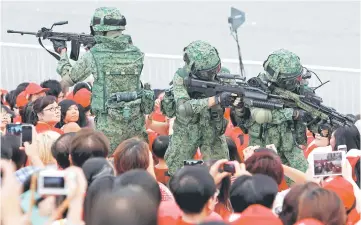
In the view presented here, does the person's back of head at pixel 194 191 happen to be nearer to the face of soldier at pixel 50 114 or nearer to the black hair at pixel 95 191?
the black hair at pixel 95 191

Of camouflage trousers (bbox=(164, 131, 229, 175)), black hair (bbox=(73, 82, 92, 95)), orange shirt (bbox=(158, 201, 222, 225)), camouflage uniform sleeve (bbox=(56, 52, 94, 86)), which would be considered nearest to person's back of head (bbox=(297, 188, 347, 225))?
orange shirt (bbox=(158, 201, 222, 225))

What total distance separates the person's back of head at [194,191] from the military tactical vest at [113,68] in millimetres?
2822

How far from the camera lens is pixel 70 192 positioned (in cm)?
383

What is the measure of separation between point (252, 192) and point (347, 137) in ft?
8.02

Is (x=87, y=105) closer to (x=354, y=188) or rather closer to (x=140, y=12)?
(x=354, y=188)

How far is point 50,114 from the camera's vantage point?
7156 millimetres

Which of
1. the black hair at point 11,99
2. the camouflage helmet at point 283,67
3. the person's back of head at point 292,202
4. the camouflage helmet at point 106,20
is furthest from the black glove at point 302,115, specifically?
the black hair at point 11,99

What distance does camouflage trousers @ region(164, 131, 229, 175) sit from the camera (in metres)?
6.67

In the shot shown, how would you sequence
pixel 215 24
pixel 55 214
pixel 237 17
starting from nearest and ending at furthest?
pixel 55 214 → pixel 237 17 → pixel 215 24


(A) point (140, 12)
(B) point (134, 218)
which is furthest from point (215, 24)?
(B) point (134, 218)

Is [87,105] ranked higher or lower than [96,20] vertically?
lower

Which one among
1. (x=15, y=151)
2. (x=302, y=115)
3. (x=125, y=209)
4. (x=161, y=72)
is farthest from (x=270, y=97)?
(x=161, y=72)

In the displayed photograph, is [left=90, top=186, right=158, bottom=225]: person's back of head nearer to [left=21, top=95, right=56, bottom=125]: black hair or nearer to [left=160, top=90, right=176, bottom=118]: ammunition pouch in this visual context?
[left=160, top=90, right=176, bottom=118]: ammunition pouch

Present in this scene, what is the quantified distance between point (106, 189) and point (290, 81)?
9.07 feet
